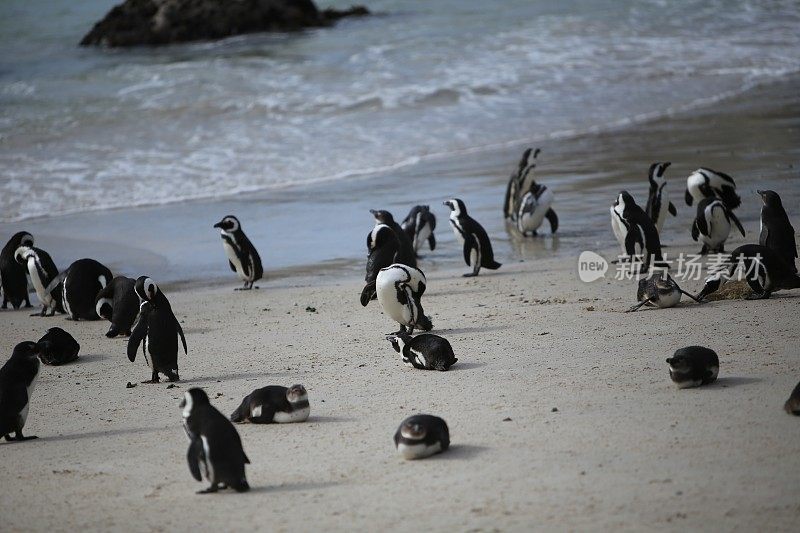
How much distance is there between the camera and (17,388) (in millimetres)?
5938

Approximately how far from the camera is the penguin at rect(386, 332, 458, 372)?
657 centimetres

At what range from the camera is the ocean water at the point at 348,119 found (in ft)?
39.9

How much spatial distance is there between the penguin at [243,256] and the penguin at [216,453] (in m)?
4.90

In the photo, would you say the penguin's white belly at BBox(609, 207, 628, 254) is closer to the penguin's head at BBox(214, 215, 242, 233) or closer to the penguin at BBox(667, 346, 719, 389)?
the penguin's head at BBox(214, 215, 242, 233)

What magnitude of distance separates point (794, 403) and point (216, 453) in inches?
101

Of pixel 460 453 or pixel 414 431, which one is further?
pixel 460 453

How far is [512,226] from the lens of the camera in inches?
454

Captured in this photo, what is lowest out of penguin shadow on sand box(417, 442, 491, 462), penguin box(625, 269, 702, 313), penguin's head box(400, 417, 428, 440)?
penguin shadow on sand box(417, 442, 491, 462)

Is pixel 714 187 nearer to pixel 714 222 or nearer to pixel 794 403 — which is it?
pixel 714 222

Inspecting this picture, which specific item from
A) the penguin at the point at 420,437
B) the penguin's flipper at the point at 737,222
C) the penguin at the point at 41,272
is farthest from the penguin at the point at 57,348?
the penguin's flipper at the point at 737,222

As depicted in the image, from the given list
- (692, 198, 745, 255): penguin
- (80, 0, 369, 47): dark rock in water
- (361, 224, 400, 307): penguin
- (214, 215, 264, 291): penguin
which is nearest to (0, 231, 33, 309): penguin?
(214, 215, 264, 291): penguin

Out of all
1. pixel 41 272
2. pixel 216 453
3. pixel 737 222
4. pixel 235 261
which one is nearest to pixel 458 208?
pixel 235 261

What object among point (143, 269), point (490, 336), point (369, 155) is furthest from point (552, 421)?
point (369, 155)

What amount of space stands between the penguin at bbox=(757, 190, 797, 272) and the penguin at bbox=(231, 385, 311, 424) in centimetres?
375
